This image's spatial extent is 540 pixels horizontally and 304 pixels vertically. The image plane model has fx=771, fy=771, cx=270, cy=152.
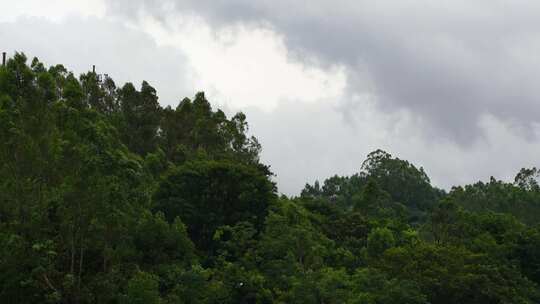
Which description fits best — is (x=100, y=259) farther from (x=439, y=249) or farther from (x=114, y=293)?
(x=439, y=249)

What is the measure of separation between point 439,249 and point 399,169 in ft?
341

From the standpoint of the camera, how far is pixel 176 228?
38219 millimetres

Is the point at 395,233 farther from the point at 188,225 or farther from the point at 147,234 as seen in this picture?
the point at 147,234

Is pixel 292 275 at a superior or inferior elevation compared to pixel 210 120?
inferior

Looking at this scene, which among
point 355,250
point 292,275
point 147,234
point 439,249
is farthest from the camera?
point 355,250

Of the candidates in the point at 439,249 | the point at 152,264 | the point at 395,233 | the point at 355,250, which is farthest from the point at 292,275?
the point at 395,233

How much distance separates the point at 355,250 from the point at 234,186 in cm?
1392

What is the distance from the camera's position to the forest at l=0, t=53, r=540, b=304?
32.3m

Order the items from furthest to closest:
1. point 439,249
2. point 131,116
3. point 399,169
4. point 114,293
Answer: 1. point 399,169
2. point 131,116
3. point 439,249
4. point 114,293

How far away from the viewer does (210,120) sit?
6619 cm

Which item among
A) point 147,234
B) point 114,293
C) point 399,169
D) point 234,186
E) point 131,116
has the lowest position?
point 114,293

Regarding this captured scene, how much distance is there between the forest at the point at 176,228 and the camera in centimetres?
3234

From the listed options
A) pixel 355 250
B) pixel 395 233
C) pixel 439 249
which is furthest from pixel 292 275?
pixel 395 233

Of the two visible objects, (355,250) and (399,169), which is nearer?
(355,250)
